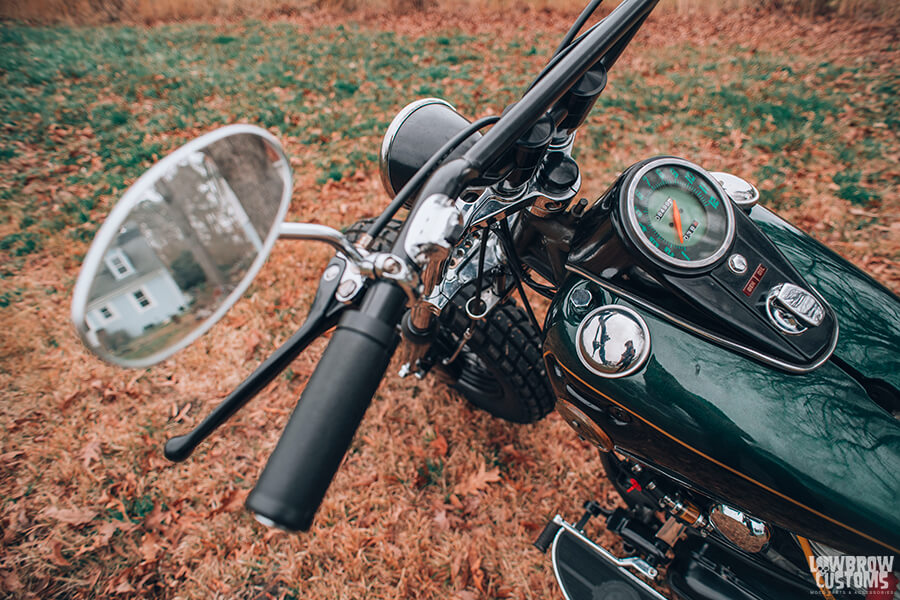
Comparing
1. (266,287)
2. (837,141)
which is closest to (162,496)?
(266,287)

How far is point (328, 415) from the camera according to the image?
601mm

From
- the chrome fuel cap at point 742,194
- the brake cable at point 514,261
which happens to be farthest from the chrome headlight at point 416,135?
the chrome fuel cap at point 742,194

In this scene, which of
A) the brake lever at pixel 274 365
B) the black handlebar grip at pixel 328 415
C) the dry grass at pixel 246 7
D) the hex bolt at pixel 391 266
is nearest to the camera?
the black handlebar grip at pixel 328 415

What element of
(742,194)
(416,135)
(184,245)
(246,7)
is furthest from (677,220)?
(246,7)

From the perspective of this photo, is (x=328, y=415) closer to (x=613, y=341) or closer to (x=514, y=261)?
(x=613, y=341)

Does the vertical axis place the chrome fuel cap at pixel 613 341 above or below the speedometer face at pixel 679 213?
below

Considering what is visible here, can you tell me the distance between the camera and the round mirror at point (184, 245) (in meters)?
0.76

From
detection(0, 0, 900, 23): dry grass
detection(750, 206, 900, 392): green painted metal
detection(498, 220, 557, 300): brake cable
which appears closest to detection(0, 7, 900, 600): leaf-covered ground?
detection(498, 220, 557, 300): brake cable

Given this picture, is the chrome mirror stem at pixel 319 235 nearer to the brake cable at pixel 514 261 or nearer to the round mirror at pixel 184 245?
the round mirror at pixel 184 245

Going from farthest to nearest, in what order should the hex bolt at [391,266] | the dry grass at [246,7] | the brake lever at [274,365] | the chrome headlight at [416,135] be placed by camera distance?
the dry grass at [246,7] < the chrome headlight at [416,135] < the brake lever at [274,365] < the hex bolt at [391,266]

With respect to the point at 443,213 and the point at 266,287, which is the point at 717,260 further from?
the point at 266,287

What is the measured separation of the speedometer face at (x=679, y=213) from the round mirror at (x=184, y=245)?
0.82 metres

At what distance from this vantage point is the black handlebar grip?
550 mm

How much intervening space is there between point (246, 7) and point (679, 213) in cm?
1026
